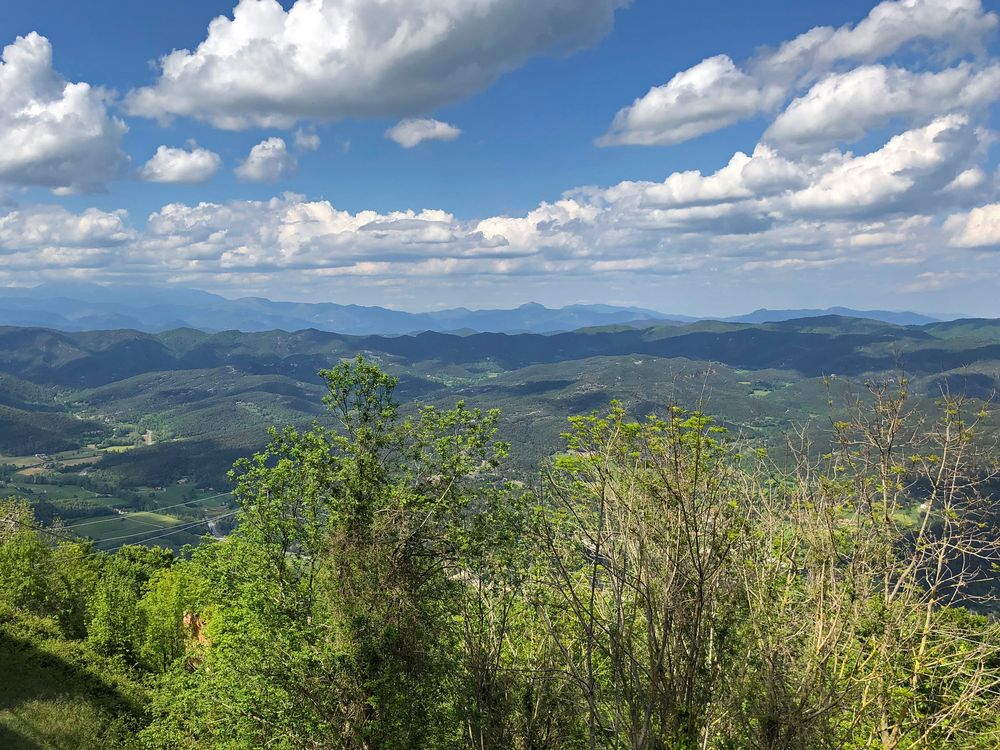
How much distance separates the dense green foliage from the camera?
34.8ft

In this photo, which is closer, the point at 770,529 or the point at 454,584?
the point at 770,529

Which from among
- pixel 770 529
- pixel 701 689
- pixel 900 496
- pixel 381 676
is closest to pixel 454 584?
pixel 381 676

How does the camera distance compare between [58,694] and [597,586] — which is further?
[58,694]

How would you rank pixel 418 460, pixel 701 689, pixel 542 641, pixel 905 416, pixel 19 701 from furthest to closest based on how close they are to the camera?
pixel 19 701, pixel 418 460, pixel 542 641, pixel 905 416, pixel 701 689

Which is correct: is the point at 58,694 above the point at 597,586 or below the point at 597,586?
below

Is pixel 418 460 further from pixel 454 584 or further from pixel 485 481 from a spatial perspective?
pixel 454 584

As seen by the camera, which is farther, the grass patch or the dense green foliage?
the grass patch

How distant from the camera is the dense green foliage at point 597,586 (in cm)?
1059

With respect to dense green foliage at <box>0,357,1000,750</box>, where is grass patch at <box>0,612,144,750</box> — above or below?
below

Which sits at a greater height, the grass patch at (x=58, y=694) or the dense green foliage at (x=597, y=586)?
the dense green foliage at (x=597, y=586)

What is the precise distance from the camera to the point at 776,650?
33.0 feet

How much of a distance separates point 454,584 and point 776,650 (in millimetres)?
9677

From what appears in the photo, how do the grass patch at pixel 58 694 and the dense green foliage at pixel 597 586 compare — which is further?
the grass patch at pixel 58 694

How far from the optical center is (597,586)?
15391 mm
